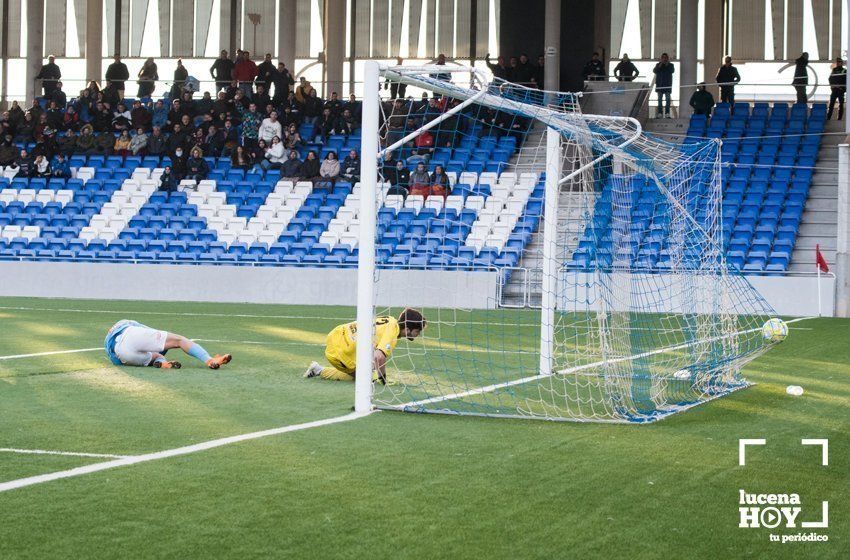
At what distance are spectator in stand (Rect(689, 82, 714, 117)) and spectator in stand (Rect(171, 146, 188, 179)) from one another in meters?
13.3

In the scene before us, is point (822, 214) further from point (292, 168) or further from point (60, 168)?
point (60, 168)

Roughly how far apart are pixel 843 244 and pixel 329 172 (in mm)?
12221

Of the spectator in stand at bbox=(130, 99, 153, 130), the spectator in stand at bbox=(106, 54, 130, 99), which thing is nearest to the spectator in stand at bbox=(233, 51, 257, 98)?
the spectator in stand at bbox=(130, 99, 153, 130)

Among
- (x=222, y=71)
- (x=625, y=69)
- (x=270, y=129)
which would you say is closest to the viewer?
(x=270, y=129)

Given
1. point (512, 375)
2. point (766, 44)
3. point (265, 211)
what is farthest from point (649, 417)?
point (766, 44)

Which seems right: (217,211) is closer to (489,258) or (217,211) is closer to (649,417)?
(489,258)

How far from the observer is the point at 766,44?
3609 cm

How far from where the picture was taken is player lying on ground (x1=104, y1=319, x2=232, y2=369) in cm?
1117

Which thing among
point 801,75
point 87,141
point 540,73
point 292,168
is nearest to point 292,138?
point 292,168

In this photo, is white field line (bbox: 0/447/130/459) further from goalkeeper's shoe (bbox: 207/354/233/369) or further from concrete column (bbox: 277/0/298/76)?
concrete column (bbox: 277/0/298/76)

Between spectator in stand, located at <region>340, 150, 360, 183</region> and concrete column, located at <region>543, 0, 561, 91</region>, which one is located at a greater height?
concrete column, located at <region>543, 0, 561, 91</region>

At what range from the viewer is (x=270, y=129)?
29.7 meters

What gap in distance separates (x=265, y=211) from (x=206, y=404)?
19.2m

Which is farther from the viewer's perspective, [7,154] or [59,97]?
[59,97]
